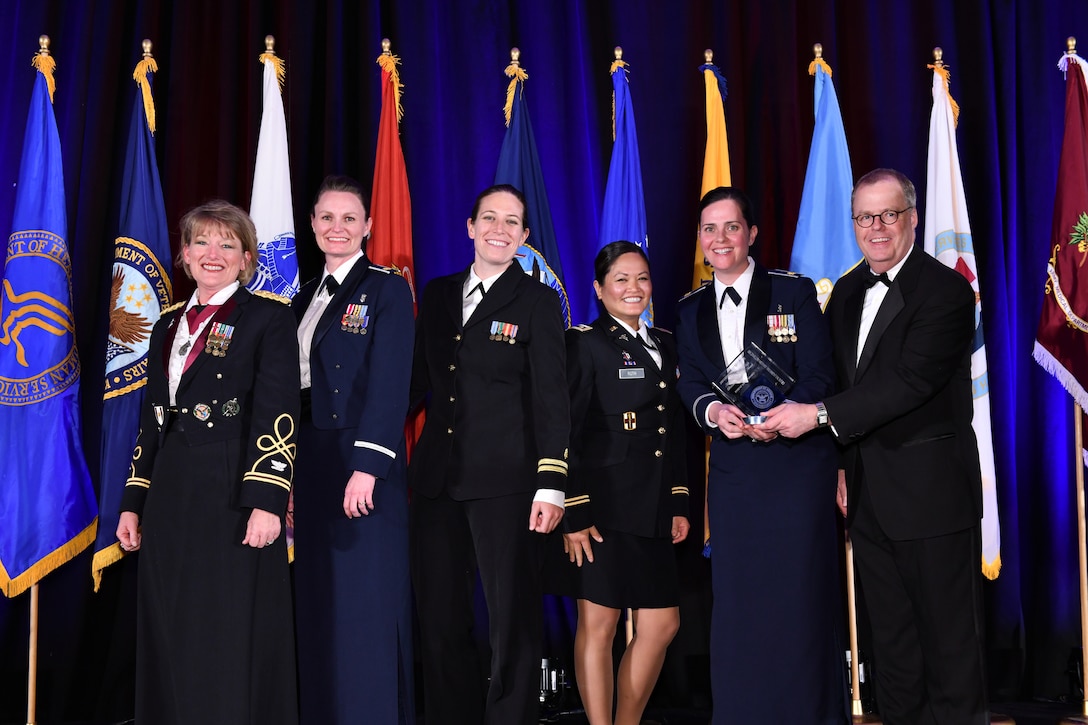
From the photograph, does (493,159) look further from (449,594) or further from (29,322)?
(449,594)

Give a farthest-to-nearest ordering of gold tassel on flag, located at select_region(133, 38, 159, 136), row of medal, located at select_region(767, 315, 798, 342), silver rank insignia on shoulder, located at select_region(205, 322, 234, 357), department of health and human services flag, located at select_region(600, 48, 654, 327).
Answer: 1. department of health and human services flag, located at select_region(600, 48, 654, 327)
2. gold tassel on flag, located at select_region(133, 38, 159, 136)
3. row of medal, located at select_region(767, 315, 798, 342)
4. silver rank insignia on shoulder, located at select_region(205, 322, 234, 357)

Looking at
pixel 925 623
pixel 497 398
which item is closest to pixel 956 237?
pixel 925 623

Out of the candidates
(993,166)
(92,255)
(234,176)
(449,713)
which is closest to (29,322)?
(92,255)

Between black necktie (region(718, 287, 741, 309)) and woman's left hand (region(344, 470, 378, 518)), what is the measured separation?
4.11 ft

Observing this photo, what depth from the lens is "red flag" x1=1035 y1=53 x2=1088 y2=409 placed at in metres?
3.89

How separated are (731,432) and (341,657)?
1.35m

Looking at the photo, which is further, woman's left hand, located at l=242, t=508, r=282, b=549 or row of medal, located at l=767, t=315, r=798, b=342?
row of medal, located at l=767, t=315, r=798, b=342

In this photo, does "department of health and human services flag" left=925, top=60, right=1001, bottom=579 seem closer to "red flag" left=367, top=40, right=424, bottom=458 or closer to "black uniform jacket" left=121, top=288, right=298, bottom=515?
"red flag" left=367, top=40, right=424, bottom=458

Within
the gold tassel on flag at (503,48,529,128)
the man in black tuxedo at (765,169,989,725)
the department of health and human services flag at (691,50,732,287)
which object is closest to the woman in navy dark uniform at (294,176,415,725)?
the man in black tuxedo at (765,169,989,725)

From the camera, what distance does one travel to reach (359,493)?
2.71m

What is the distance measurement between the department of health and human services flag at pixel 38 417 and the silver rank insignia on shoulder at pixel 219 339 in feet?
4.87

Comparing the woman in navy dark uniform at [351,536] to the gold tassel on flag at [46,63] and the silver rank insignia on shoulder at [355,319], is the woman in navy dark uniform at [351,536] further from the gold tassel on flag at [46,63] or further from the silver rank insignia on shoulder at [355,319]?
the gold tassel on flag at [46,63]

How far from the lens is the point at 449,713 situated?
2730mm

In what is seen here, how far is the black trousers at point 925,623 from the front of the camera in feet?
8.77
